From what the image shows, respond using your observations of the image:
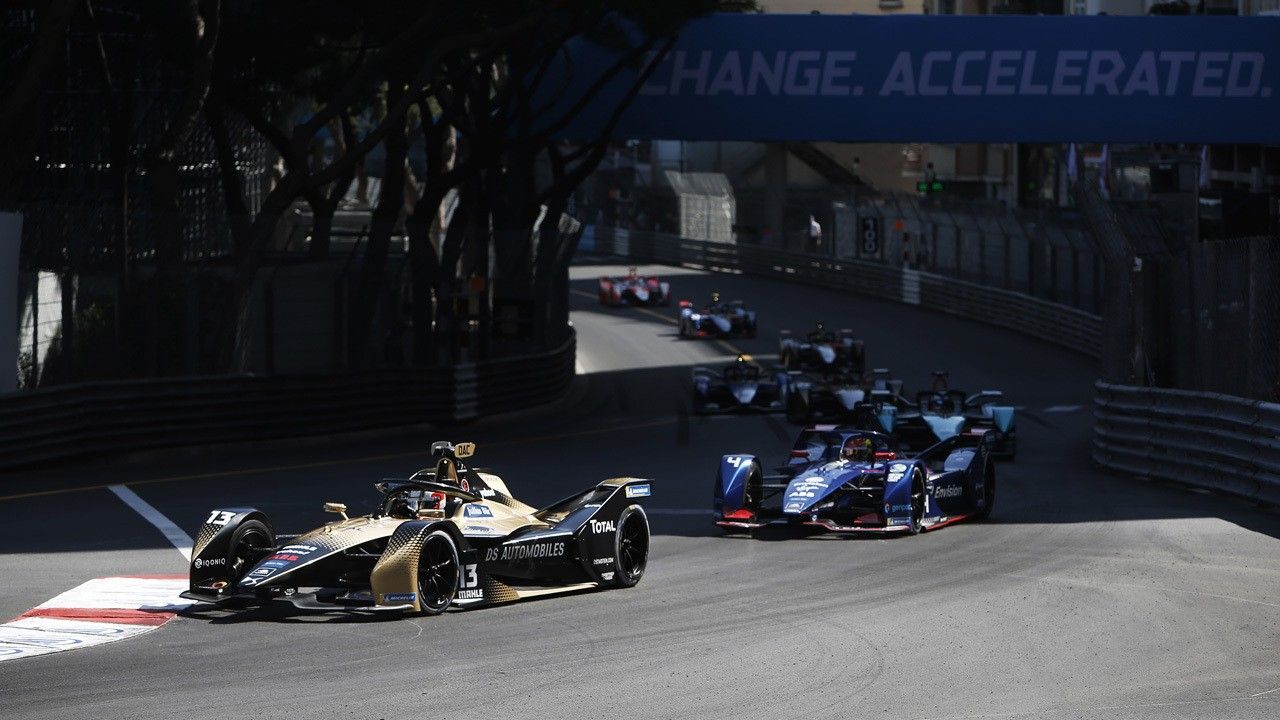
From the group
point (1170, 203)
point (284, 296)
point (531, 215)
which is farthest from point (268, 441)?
point (1170, 203)

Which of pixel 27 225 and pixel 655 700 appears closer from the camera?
pixel 655 700

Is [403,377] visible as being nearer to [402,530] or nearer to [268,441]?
[268,441]

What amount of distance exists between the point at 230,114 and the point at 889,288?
20210 mm

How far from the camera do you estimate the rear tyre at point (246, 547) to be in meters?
12.6

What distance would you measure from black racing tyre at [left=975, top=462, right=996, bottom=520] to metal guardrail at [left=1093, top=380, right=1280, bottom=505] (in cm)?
271

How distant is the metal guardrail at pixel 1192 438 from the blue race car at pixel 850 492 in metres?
3.17

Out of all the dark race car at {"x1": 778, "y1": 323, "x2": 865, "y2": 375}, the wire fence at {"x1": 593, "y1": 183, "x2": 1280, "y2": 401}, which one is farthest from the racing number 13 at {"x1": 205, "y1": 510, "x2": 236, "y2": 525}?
the dark race car at {"x1": 778, "y1": 323, "x2": 865, "y2": 375}

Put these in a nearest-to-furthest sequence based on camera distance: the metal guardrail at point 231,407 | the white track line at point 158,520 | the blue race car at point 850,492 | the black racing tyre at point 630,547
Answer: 1. the black racing tyre at point 630,547
2. the white track line at point 158,520
3. the blue race car at point 850,492
4. the metal guardrail at point 231,407

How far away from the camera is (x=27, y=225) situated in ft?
72.5

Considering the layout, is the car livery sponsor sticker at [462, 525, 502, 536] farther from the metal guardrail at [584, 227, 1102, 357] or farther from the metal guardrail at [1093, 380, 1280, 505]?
the metal guardrail at [584, 227, 1102, 357]

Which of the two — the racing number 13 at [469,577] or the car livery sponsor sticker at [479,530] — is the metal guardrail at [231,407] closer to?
the car livery sponsor sticker at [479,530]

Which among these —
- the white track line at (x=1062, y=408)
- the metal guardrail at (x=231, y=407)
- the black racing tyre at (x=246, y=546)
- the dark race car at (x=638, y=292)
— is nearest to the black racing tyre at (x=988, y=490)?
the black racing tyre at (x=246, y=546)

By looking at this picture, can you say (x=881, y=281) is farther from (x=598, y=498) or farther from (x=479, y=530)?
(x=479, y=530)

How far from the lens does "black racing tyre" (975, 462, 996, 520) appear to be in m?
17.9
